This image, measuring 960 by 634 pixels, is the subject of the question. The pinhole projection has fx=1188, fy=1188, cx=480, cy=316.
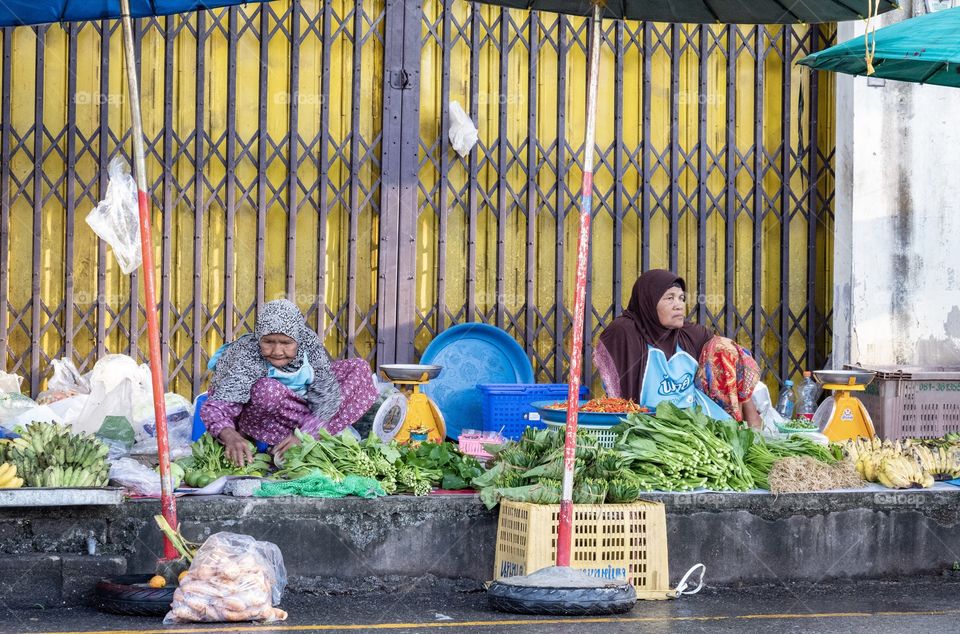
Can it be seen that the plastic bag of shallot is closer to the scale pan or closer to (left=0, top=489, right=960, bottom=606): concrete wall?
(left=0, top=489, right=960, bottom=606): concrete wall

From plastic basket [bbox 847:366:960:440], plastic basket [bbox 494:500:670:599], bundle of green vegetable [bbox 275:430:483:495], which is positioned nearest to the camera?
plastic basket [bbox 494:500:670:599]

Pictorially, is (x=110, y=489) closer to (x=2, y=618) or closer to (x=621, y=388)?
(x=2, y=618)

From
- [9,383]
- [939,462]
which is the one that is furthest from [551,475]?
[9,383]

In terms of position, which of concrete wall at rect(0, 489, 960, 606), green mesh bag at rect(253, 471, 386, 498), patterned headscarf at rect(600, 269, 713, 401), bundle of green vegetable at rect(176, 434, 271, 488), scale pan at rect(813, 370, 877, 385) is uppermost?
patterned headscarf at rect(600, 269, 713, 401)

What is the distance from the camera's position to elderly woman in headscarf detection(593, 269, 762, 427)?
6.32m

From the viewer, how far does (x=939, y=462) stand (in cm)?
566

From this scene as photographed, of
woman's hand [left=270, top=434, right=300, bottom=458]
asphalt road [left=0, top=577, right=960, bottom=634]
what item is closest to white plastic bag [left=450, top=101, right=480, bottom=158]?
woman's hand [left=270, top=434, right=300, bottom=458]

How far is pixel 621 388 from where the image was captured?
6527 millimetres

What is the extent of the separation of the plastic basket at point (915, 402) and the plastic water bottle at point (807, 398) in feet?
1.65

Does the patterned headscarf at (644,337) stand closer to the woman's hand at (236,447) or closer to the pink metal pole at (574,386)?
the pink metal pole at (574,386)

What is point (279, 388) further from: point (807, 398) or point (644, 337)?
point (807, 398)

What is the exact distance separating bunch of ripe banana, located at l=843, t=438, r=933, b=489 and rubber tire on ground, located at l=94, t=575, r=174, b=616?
10.4ft

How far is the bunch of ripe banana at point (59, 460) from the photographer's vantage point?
4711 mm

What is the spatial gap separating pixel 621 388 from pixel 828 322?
2.54 meters
